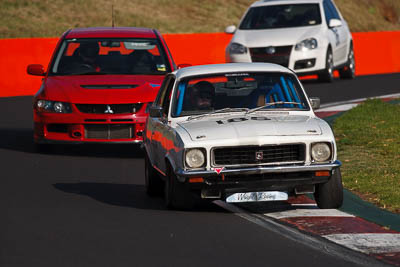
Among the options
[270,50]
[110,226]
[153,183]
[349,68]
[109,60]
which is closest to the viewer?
[110,226]

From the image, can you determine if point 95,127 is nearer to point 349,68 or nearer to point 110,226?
point 110,226

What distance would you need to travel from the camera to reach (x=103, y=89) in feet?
50.9

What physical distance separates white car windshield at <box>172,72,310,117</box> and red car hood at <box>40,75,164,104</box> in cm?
366

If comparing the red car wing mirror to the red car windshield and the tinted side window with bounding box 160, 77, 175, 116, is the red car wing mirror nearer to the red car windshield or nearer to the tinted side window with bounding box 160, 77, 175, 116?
the red car windshield

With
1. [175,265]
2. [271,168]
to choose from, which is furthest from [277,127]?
[175,265]

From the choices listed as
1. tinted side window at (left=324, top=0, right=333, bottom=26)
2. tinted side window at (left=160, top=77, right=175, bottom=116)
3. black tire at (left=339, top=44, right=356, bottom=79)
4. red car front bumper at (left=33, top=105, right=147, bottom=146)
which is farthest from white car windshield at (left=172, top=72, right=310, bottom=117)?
black tire at (left=339, top=44, right=356, bottom=79)

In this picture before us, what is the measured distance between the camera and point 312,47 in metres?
27.2

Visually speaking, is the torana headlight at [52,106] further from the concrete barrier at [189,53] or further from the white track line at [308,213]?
the concrete barrier at [189,53]

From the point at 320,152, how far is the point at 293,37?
56.0ft

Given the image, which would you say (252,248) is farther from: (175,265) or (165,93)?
(165,93)

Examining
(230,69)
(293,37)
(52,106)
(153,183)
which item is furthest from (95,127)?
(293,37)

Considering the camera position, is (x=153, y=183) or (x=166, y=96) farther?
(x=166, y=96)

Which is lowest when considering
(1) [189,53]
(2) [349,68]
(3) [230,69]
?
(2) [349,68]

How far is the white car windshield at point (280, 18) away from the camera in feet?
91.9
